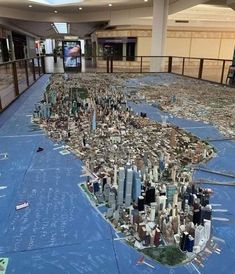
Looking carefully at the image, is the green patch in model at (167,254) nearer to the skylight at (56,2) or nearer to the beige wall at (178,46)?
the skylight at (56,2)

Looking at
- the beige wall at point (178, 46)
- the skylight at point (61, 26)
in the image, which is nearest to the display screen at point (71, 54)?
the beige wall at point (178, 46)

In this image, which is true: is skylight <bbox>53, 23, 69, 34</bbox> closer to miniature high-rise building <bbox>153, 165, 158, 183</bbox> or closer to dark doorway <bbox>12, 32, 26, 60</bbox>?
dark doorway <bbox>12, 32, 26, 60</bbox>

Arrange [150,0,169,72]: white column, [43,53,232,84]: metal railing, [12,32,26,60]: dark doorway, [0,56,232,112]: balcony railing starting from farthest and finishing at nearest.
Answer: [12,32,26,60]: dark doorway, [150,0,169,72]: white column, [43,53,232,84]: metal railing, [0,56,232,112]: balcony railing

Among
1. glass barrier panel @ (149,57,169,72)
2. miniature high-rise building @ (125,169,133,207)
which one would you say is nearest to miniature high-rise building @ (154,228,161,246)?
miniature high-rise building @ (125,169,133,207)

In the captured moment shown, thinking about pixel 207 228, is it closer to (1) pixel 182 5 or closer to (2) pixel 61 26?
(1) pixel 182 5

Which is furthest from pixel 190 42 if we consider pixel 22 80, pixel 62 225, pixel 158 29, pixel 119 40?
pixel 62 225
